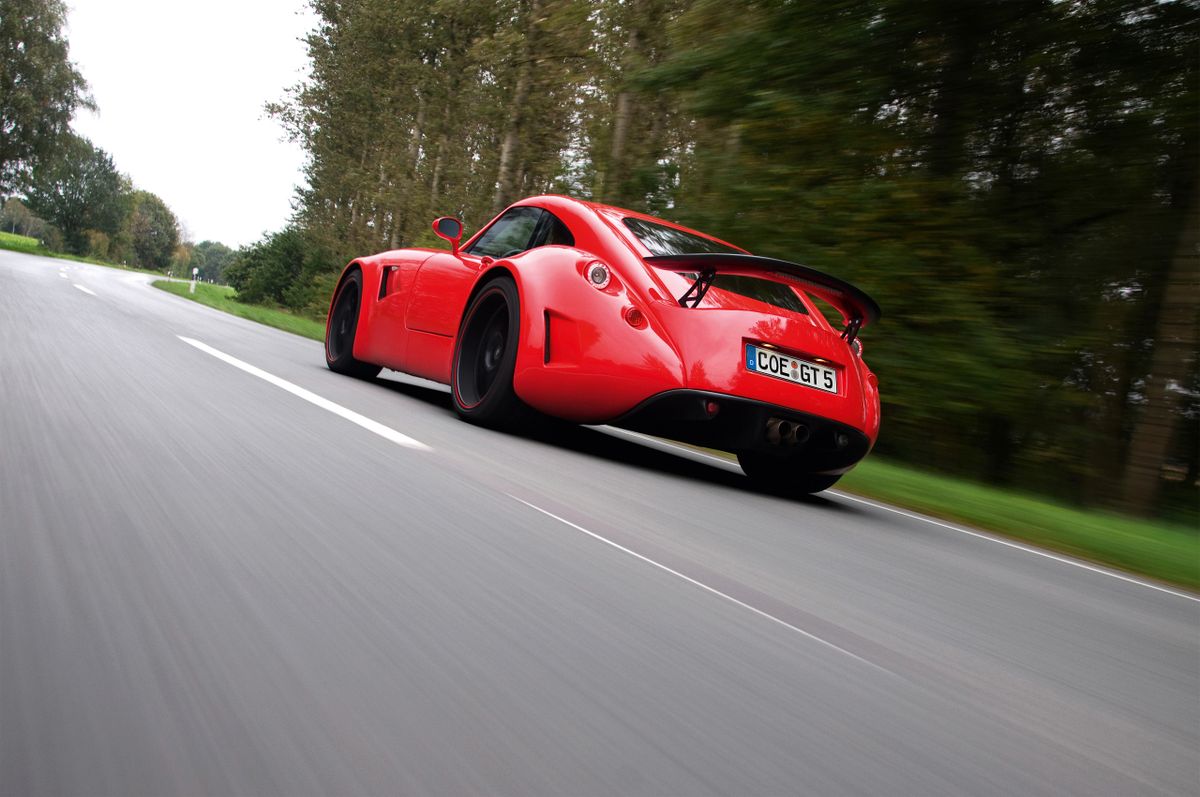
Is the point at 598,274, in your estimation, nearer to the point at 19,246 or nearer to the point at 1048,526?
the point at 1048,526

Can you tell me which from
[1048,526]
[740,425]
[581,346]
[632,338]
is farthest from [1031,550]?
[581,346]

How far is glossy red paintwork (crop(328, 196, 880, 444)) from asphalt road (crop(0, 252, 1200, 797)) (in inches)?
23.0

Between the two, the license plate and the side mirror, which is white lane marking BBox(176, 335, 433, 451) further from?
the license plate

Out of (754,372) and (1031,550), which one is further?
(1031,550)

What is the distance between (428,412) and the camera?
21.9ft

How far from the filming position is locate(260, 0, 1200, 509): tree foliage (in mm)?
9406

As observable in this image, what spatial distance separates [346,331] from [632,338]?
419 centimetres

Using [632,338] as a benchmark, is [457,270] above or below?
above

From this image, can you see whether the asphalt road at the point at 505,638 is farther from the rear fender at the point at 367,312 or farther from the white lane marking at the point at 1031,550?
the rear fender at the point at 367,312

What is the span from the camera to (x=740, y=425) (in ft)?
16.5

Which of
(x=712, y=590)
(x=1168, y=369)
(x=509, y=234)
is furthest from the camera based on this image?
(x=1168, y=369)

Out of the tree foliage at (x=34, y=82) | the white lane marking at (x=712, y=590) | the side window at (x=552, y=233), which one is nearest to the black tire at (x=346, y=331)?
the side window at (x=552, y=233)

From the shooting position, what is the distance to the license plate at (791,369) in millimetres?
5074

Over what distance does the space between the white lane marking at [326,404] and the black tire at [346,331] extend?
0.90 metres
